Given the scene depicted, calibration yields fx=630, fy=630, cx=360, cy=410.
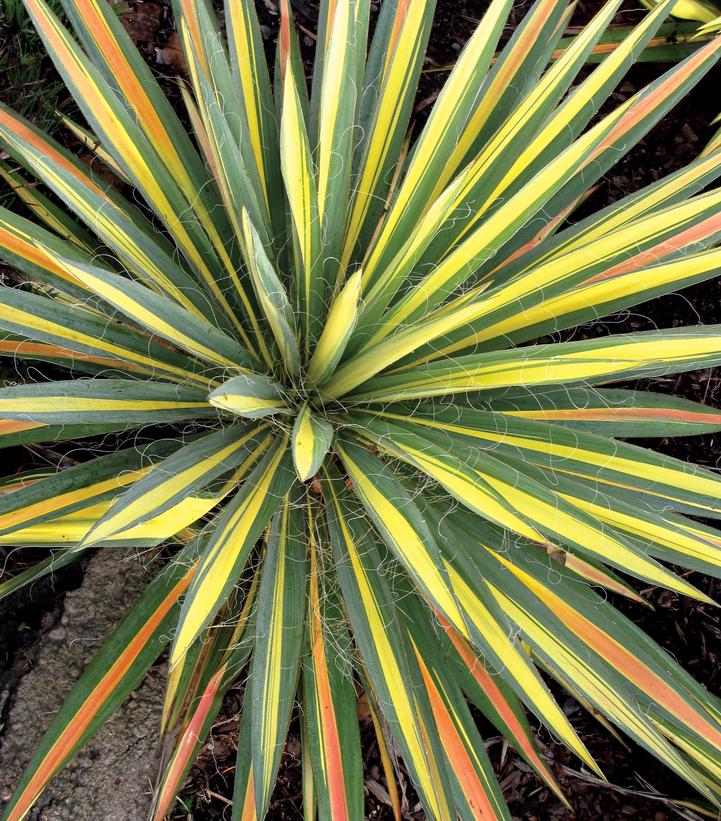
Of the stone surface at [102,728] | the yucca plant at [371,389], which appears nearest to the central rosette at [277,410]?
the yucca plant at [371,389]

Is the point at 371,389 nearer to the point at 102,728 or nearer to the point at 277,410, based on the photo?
the point at 277,410

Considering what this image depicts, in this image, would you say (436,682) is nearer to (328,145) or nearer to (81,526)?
(81,526)

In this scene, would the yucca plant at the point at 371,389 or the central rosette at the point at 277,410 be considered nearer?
the central rosette at the point at 277,410

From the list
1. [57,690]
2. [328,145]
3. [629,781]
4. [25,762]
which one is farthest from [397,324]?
[629,781]

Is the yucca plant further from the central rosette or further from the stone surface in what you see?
the stone surface

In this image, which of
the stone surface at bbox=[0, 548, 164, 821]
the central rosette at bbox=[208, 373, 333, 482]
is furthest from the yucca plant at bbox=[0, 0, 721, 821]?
the stone surface at bbox=[0, 548, 164, 821]

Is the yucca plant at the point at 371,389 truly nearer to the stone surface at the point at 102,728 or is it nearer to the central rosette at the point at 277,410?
the central rosette at the point at 277,410
